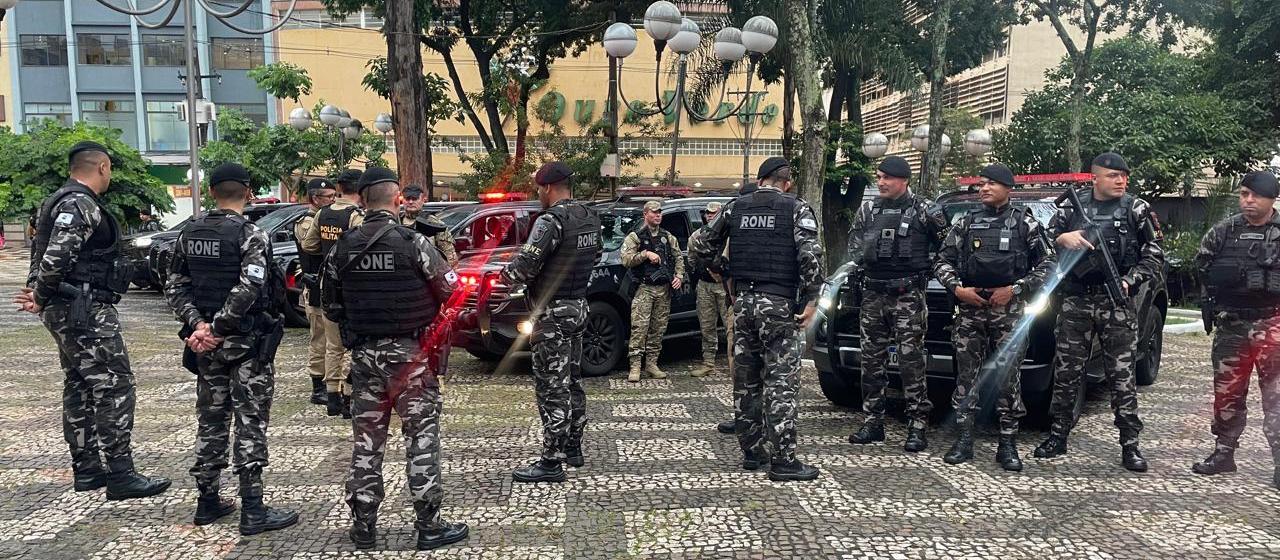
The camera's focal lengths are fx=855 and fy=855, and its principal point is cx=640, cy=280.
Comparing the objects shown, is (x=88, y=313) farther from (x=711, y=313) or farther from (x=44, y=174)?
(x=44, y=174)

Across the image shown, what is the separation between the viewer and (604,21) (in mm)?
21641

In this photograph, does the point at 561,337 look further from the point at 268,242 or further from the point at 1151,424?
the point at 1151,424

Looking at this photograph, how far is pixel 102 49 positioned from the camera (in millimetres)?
37500

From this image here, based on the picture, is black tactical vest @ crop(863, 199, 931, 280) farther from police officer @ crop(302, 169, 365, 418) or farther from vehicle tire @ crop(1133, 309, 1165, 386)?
police officer @ crop(302, 169, 365, 418)

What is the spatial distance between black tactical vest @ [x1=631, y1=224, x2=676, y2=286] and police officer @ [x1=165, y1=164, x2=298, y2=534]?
3.87 meters

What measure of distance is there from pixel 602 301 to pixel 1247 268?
488 centimetres

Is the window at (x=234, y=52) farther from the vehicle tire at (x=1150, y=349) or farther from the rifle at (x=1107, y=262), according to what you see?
the rifle at (x=1107, y=262)

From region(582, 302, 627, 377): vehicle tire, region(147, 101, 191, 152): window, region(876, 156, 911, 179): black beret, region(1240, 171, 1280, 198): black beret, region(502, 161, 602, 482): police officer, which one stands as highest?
region(147, 101, 191, 152): window

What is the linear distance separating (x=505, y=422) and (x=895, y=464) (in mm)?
2695

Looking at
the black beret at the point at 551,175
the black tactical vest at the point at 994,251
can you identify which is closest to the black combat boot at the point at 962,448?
the black tactical vest at the point at 994,251

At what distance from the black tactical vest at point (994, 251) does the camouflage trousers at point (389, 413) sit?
3.29 m

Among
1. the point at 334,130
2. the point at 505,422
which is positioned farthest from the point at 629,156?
the point at 505,422

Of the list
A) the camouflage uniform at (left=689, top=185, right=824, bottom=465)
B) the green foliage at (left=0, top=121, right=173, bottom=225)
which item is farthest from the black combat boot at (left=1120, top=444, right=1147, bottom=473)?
the green foliage at (left=0, top=121, right=173, bottom=225)

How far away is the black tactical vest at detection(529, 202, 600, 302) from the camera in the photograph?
4812 millimetres
